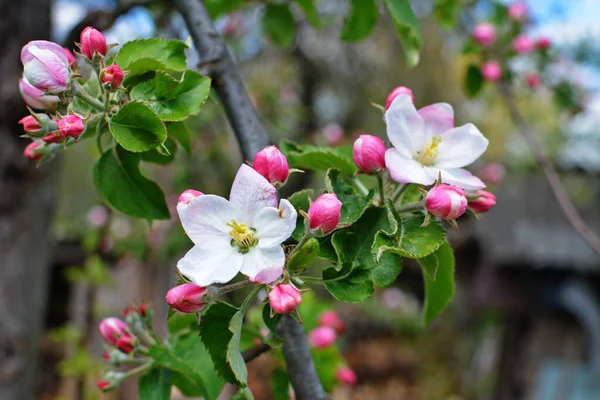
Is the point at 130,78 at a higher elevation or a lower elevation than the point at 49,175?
higher

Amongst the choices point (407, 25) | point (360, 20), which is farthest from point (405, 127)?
point (360, 20)

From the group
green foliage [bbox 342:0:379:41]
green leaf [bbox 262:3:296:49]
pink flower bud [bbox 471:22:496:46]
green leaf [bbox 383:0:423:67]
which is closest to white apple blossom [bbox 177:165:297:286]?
green leaf [bbox 383:0:423:67]

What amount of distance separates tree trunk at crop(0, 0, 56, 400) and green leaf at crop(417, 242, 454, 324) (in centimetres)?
103

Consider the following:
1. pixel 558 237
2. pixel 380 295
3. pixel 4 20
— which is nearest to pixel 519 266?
pixel 558 237

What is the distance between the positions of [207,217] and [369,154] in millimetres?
190

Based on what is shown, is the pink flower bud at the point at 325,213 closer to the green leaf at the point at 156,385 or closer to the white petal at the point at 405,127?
the white petal at the point at 405,127

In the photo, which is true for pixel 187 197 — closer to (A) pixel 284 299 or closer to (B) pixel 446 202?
(A) pixel 284 299

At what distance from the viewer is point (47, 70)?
571 millimetres

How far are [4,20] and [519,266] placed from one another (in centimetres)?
487

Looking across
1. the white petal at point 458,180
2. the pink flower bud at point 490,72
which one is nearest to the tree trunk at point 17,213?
the white petal at point 458,180

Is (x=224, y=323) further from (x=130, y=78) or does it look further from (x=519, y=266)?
(x=519, y=266)

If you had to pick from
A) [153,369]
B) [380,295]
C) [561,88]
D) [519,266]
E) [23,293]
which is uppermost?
[153,369]

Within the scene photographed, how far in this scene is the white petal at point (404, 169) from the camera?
0.60m

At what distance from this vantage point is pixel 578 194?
532 centimetres
